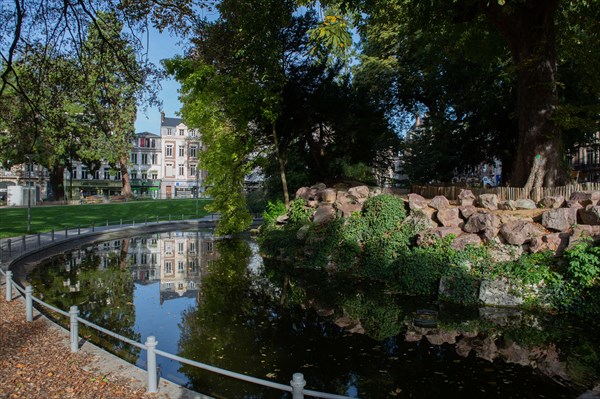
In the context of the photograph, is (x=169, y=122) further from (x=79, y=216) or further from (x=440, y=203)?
(x=440, y=203)

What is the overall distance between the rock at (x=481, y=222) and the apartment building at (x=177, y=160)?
8051 centimetres

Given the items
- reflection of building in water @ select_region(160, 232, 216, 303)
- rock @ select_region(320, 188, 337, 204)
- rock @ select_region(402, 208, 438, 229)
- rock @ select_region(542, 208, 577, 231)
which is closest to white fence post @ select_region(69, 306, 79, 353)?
reflection of building in water @ select_region(160, 232, 216, 303)

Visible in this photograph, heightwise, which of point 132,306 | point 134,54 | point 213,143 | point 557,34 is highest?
point 557,34

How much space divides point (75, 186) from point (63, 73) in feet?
246

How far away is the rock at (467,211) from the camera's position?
16156 millimetres

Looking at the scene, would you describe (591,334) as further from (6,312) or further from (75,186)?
(75,186)

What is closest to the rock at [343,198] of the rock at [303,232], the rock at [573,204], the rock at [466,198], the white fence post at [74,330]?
the rock at [303,232]

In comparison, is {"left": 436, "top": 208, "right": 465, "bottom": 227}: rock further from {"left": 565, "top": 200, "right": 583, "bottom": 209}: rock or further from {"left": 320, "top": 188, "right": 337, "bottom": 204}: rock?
{"left": 320, "top": 188, "right": 337, "bottom": 204}: rock

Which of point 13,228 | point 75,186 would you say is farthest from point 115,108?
point 75,186

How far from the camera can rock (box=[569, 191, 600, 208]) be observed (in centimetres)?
1438

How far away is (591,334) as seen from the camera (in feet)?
35.2

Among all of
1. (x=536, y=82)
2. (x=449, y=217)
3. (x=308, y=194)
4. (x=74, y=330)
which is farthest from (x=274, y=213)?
(x=74, y=330)

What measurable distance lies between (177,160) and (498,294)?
86.4 meters

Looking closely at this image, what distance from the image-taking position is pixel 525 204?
16.5 m
